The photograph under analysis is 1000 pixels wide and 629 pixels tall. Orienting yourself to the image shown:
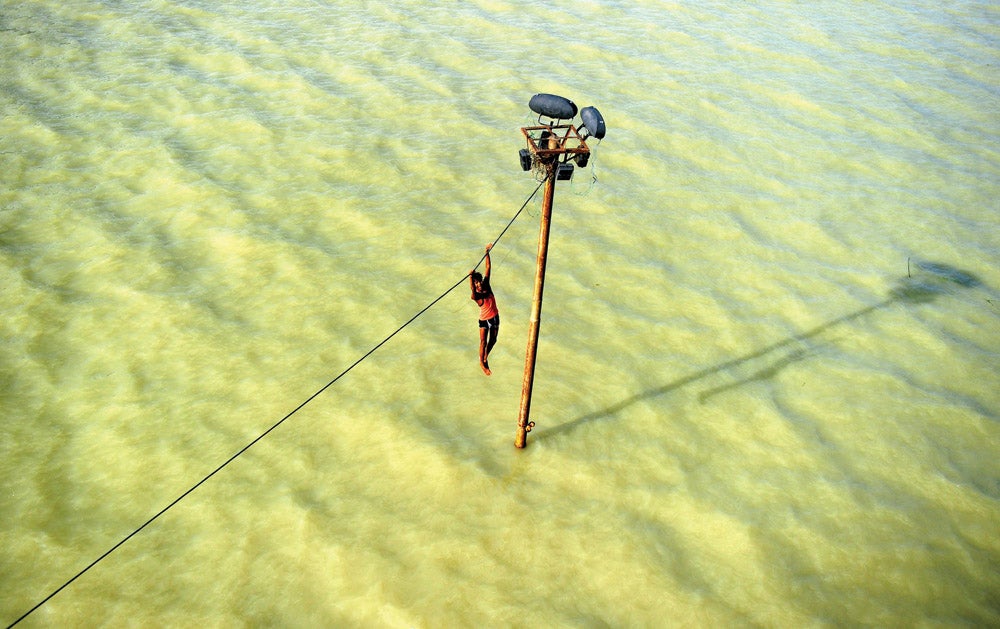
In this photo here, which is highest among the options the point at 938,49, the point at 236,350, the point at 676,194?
the point at 938,49

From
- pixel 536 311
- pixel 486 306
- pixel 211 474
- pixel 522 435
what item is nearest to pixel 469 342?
pixel 522 435

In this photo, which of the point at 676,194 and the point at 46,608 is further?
the point at 676,194

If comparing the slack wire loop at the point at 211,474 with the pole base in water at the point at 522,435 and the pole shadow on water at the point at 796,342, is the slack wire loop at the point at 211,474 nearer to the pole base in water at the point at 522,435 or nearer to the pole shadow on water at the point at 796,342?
the pole base in water at the point at 522,435

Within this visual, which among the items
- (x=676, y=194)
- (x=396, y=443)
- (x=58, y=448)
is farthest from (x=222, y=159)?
(x=676, y=194)

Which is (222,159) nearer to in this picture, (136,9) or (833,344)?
(136,9)

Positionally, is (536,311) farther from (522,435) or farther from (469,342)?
(469,342)

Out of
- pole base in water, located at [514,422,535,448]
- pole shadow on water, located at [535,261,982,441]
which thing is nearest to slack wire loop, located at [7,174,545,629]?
pole base in water, located at [514,422,535,448]
